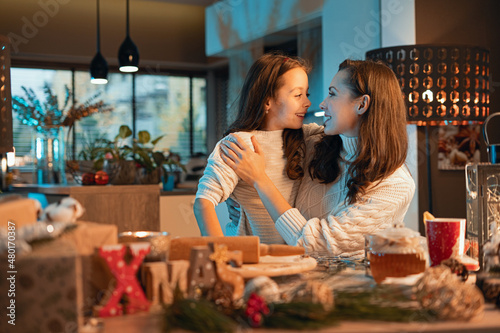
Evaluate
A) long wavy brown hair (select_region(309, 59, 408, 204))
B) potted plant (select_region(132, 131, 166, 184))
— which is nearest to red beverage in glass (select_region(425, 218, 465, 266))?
long wavy brown hair (select_region(309, 59, 408, 204))

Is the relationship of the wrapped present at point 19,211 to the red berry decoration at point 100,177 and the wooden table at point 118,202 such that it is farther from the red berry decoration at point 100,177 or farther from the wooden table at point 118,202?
the red berry decoration at point 100,177

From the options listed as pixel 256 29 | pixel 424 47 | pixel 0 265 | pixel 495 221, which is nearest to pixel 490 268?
pixel 495 221

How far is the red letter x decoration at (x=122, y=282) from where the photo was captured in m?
0.84

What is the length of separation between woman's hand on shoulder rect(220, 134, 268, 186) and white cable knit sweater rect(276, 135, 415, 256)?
0.66 ft

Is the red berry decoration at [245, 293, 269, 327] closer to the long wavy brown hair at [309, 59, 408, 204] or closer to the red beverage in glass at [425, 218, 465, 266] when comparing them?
the red beverage in glass at [425, 218, 465, 266]

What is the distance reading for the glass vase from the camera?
12.5 feet

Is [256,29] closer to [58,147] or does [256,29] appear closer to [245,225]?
[58,147]

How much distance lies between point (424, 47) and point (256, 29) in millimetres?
3177

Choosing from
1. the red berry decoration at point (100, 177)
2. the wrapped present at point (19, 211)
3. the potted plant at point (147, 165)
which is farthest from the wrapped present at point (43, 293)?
the potted plant at point (147, 165)

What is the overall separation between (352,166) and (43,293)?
1230 mm

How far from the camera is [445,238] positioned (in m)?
1.21

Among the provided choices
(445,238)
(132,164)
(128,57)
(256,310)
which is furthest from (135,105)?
(256,310)

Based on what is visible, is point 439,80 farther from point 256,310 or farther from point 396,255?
point 256,310

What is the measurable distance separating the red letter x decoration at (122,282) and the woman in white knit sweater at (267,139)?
3.18 feet
